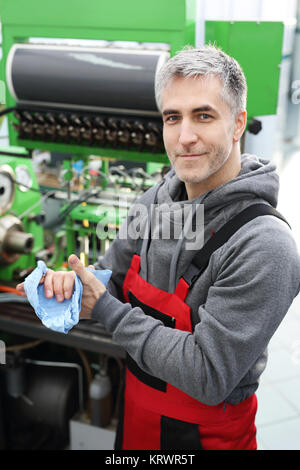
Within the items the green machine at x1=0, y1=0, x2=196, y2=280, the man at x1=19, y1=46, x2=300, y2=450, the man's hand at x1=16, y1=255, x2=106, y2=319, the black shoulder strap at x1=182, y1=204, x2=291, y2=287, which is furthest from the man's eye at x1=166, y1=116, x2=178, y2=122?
the green machine at x1=0, y1=0, x2=196, y2=280

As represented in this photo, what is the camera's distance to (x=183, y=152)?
1.12 meters

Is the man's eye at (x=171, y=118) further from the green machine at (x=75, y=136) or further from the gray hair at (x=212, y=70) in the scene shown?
the green machine at (x=75, y=136)

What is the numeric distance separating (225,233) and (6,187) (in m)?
1.17

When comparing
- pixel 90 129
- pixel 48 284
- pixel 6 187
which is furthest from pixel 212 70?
pixel 6 187

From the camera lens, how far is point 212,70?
108cm

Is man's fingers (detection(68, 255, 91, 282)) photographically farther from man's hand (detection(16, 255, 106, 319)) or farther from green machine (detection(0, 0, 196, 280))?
green machine (detection(0, 0, 196, 280))

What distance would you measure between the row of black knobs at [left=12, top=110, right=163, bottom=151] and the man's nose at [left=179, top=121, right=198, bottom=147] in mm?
718

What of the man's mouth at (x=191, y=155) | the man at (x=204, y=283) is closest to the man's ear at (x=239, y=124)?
the man at (x=204, y=283)

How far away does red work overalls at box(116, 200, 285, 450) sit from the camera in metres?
1.21

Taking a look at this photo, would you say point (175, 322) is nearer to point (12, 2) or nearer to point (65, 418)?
point (65, 418)

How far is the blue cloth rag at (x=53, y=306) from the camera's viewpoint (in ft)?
3.43

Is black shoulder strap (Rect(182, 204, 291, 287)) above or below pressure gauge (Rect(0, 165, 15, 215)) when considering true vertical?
above

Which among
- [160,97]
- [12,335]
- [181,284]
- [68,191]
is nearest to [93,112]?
[68,191]

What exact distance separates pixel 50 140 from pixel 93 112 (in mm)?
266
